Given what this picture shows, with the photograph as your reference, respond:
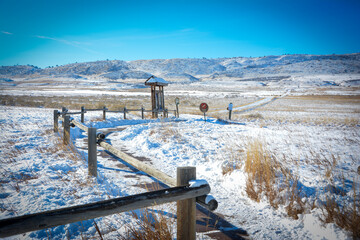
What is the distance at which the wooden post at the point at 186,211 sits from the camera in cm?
206

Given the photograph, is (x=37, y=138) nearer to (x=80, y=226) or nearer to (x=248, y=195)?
(x=80, y=226)

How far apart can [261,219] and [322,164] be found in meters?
2.55

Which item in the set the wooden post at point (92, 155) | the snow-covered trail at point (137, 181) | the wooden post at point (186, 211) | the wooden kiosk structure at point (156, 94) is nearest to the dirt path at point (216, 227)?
the snow-covered trail at point (137, 181)

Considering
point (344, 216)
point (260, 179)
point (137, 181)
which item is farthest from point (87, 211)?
point (260, 179)

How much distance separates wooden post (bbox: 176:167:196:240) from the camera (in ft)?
6.75

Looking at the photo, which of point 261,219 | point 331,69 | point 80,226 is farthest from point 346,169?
point 331,69

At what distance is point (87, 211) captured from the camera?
1517 mm

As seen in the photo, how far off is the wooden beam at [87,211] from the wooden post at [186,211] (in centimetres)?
13

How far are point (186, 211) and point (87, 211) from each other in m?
1.02

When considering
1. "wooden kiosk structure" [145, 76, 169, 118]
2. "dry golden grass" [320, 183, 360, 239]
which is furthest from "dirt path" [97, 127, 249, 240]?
"wooden kiosk structure" [145, 76, 169, 118]

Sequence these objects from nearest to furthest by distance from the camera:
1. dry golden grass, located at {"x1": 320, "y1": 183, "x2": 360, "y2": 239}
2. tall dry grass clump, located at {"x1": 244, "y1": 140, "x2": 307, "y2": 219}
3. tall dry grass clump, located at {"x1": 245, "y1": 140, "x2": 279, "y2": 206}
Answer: dry golden grass, located at {"x1": 320, "y1": 183, "x2": 360, "y2": 239}, tall dry grass clump, located at {"x1": 244, "y1": 140, "x2": 307, "y2": 219}, tall dry grass clump, located at {"x1": 245, "y1": 140, "x2": 279, "y2": 206}

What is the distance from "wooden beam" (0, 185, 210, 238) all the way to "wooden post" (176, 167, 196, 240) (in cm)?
13

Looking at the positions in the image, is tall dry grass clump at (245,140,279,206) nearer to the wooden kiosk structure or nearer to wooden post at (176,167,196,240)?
wooden post at (176,167,196,240)

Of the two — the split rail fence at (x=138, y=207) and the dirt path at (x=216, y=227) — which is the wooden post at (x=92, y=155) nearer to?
the dirt path at (x=216, y=227)
